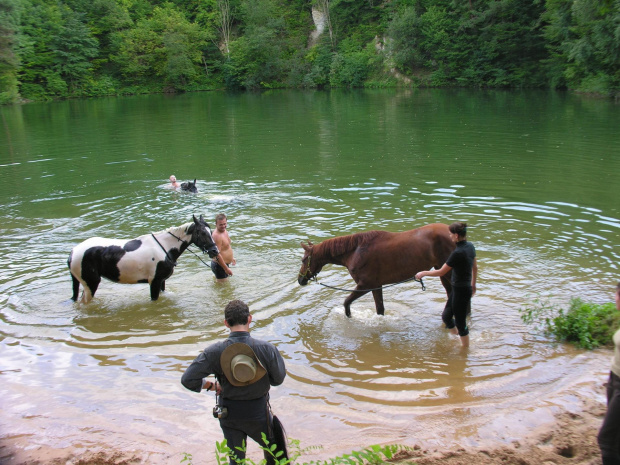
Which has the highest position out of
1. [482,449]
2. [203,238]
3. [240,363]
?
[240,363]

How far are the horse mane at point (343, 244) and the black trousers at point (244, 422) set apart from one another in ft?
15.1

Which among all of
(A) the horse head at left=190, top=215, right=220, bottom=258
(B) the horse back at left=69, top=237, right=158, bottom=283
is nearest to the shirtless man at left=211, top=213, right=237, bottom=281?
(A) the horse head at left=190, top=215, right=220, bottom=258

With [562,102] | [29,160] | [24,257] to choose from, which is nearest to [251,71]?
[562,102]

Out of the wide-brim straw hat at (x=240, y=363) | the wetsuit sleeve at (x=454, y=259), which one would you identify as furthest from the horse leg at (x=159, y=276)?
the wide-brim straw hat at (x=240, y=363)

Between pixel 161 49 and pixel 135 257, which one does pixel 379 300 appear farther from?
pixel 161 49

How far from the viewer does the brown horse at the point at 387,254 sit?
8719mm

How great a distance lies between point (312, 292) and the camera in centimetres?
1043

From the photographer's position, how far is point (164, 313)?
9.62m

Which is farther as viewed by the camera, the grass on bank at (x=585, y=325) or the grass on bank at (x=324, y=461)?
the grass on bank at (x=585, y=325)

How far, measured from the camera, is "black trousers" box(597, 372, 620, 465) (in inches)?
175

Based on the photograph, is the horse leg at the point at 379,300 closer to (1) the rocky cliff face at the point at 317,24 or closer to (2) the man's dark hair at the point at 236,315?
(2) the man's dark hair at the point at 236,315

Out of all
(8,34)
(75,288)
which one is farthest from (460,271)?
(8,34)

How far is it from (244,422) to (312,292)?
5.81m

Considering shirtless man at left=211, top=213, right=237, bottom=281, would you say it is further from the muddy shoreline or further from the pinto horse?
the muddy shoreline
